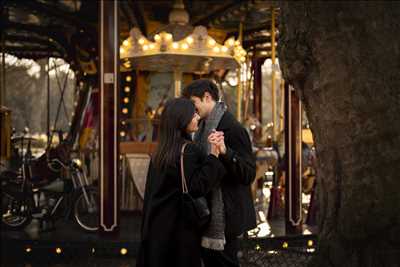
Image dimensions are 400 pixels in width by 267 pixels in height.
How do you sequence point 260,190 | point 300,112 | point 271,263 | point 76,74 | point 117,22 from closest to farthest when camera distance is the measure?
1. point 271,263
2. point 117,22
3. point 300,112
4. point 260,190
5. point 76,74

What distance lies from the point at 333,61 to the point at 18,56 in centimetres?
1324

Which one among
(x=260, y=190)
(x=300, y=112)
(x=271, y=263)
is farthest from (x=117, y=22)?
(x=260, y=190)

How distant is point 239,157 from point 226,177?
0.16 metres

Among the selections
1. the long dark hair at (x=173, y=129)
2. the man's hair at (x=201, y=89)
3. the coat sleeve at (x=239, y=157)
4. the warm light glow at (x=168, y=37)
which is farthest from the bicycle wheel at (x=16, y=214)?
the long dark hair at (x=173, y=129)

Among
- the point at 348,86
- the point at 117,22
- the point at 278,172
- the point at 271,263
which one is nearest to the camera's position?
the point at 348,86

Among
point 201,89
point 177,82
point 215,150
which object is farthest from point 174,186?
point 177,82

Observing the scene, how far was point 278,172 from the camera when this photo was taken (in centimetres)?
1208

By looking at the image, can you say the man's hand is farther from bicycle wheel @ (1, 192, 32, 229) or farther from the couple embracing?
bicycle wheel @ (1, 192, 32, 229)

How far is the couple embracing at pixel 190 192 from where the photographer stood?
3.99 meters

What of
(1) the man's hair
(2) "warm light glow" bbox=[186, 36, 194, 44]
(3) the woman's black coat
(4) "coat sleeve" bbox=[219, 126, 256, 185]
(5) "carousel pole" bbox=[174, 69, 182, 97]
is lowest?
(3) the woman's black coat

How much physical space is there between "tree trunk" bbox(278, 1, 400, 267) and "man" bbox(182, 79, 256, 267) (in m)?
0.54

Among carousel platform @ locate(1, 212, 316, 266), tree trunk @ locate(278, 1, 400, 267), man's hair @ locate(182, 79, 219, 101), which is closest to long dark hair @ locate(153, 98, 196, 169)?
man's hair @ locate(182, 79, 219, 101)

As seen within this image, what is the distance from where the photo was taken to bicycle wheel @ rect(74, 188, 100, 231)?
9.25 meters

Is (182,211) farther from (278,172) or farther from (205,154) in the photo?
(278,172)
